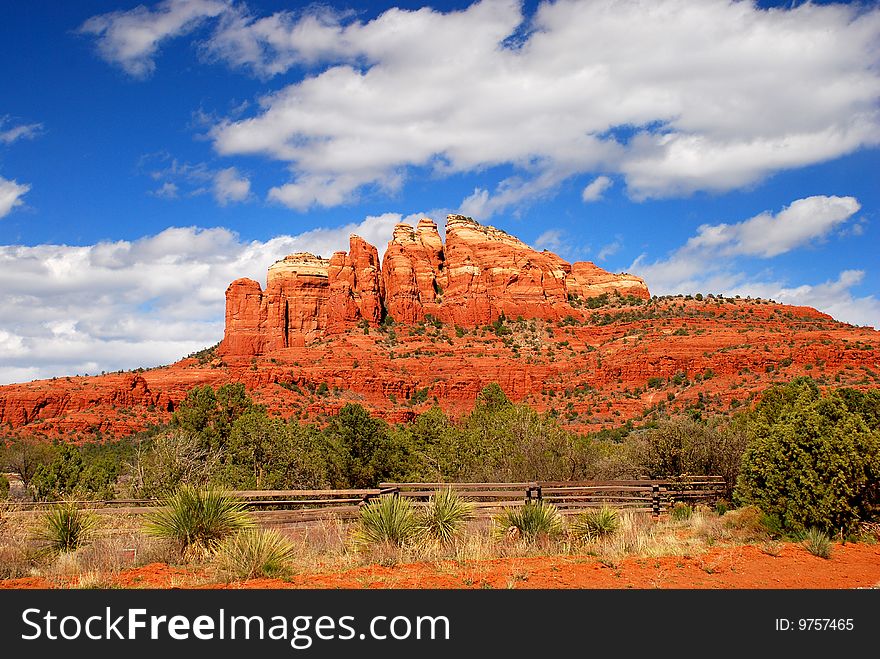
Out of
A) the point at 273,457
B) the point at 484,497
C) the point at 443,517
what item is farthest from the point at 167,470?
the point at 443,517

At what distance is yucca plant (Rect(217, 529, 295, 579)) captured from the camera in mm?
8812

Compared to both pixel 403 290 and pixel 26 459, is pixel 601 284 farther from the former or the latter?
pixel 26 459

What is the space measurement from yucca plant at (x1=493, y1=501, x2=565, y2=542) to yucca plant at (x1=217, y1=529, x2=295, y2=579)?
4328 millimetres

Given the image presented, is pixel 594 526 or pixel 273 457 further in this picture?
pixel 273 457

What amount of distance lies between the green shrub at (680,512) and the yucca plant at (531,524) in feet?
20.7

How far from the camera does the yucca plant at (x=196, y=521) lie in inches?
399

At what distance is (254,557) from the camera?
29.3 feet

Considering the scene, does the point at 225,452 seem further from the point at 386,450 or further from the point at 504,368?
the point at 504,368

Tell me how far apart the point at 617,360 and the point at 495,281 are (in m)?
33.3

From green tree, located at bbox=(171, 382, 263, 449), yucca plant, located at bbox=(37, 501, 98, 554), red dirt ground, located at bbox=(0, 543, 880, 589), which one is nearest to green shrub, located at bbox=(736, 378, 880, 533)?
red dirt ground, located at bbox=(0, 543, 880, 589)

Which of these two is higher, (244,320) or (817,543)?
(244,320)

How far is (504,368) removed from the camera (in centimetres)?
8269

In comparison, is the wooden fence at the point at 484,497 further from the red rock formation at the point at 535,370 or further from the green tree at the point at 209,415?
the red rock formation at the point at 535,370

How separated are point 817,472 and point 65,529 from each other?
1365 centimetres
